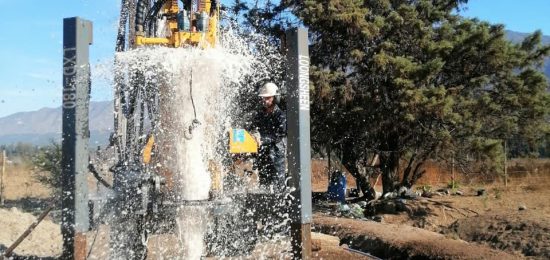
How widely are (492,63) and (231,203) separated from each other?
997 cm

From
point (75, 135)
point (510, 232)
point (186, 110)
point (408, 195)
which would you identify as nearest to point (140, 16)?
point (186, 110)

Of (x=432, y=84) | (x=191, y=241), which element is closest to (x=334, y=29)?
(x=432, y=84)

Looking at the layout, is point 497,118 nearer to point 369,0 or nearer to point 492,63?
point 492,63

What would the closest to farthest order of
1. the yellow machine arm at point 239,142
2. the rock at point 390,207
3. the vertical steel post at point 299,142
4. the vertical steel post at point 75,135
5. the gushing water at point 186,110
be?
the vertical steel post at point 75,135, the vertical steel post at point 299,142, the gushing water at point 186,110, the yellow machine arm at point 239,142, the rock at point 390,207

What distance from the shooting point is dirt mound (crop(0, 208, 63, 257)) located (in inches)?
305

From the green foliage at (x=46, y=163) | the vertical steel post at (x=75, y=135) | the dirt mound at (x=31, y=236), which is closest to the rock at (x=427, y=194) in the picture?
the dirt mound at (x=31, y=236)

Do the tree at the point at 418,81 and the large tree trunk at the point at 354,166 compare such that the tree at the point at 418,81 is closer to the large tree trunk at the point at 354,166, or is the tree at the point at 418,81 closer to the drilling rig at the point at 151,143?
the large tree trunk at the point at 354,166

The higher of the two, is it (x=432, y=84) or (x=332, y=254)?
(x=432, y=84)

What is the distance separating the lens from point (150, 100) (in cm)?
614

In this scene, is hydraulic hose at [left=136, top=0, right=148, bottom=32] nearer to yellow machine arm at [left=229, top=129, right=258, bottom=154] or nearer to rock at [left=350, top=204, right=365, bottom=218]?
yellow machine arm at [left=229, top=129, right=258, bottom=154]

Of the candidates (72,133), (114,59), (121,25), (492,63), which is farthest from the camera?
(492,63)

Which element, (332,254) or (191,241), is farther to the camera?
(332,254)

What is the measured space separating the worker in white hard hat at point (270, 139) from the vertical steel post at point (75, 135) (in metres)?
2.39

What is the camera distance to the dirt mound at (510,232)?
7.58 m
